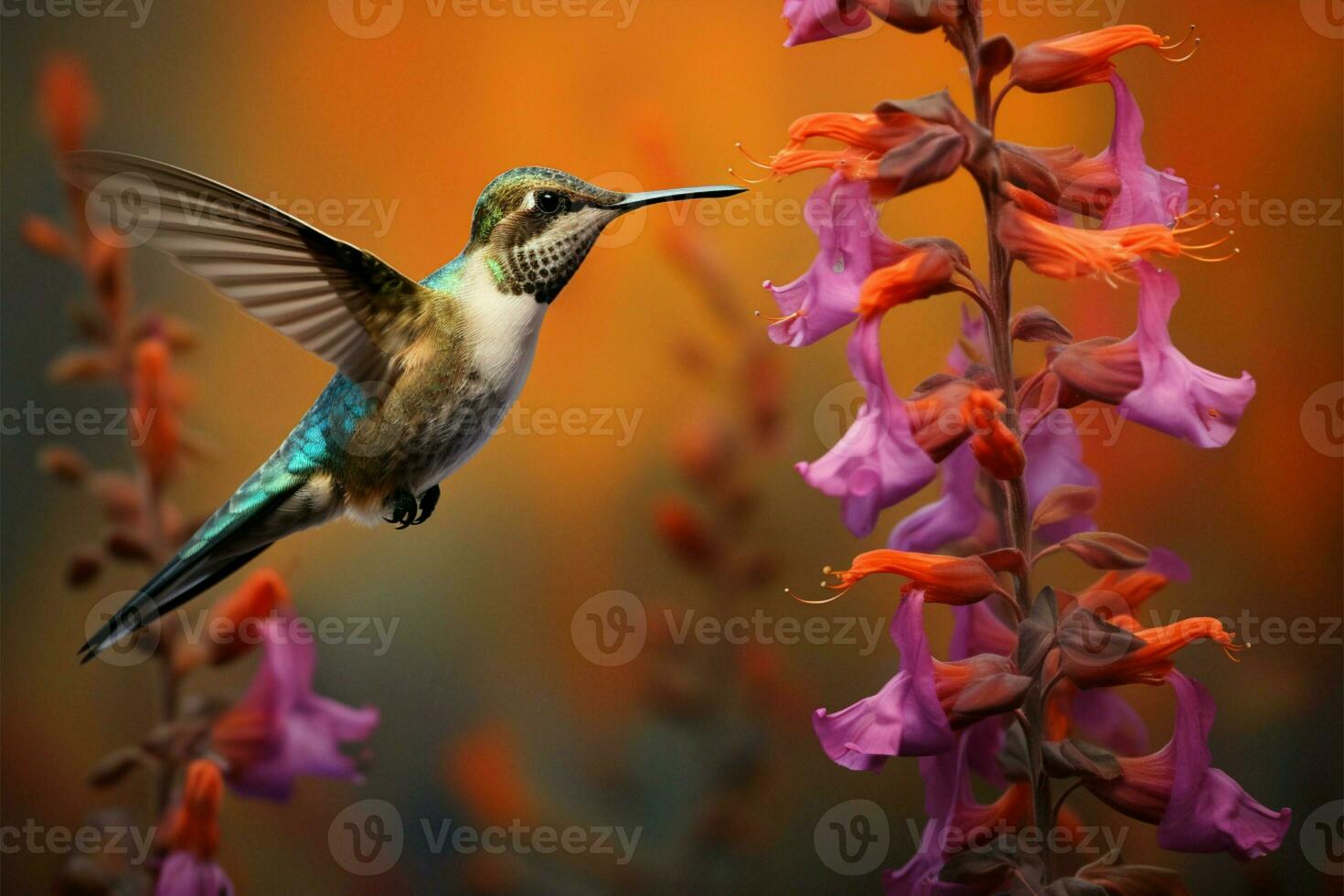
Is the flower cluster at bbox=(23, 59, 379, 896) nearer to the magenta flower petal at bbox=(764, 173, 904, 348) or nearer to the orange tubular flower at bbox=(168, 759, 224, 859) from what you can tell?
the orange tubular flower at bbox=(168, 759, 224, 859)

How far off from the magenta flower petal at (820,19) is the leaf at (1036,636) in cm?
43

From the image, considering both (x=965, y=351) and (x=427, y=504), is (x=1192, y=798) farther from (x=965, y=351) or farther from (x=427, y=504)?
(x=427, y=504)

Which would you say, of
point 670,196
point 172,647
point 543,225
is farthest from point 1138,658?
point 172,647

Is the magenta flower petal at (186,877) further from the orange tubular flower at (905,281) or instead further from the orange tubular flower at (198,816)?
the orange tubular flower at (905,281)

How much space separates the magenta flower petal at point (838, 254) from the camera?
95 centimetres

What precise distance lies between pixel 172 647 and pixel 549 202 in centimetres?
68

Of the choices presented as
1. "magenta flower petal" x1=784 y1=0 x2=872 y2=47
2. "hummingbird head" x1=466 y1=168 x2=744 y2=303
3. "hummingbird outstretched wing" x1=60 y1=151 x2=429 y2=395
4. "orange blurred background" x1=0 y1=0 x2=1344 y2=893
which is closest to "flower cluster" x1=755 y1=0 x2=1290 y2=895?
"magenta flower petal" x1=784 y1=0 x2=872 y2=47

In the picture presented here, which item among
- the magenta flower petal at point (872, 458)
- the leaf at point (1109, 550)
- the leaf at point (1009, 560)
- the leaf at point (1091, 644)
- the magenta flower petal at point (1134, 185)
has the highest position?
the magenta flower petal at point (1134, 185)

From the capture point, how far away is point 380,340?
122 cm

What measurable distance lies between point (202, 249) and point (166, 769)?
63 cm

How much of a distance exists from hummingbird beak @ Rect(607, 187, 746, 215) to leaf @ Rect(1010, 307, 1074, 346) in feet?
0.77

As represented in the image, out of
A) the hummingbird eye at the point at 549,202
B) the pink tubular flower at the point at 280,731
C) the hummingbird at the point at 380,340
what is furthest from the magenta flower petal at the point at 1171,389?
the pink tubular flower at the point at 280,731

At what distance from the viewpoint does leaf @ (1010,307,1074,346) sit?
99 centimetres

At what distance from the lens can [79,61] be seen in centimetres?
231
